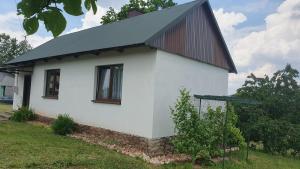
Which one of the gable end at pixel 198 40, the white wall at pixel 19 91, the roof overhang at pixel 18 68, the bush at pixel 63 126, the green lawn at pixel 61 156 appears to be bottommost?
the green lawn at pixel 61 156

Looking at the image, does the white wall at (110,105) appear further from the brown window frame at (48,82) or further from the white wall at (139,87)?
the brown window frame at (48,82)

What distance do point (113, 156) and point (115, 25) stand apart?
7.80 meters

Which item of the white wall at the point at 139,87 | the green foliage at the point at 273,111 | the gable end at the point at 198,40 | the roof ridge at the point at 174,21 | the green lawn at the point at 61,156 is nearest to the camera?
the green lawn at the point at 61,156

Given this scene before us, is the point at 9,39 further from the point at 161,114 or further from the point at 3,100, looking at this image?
the point at 161,114

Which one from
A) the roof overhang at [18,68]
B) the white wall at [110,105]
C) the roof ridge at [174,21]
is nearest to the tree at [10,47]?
the roof overhang at [18,68]

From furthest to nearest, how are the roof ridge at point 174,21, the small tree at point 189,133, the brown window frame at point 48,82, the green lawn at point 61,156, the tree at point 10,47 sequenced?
the tree at point 10,47 → the brown window frame at point 48,82 → the roof ridge at point 174,21 → the small tree at point 189,133 → the green lawn at point 61,156

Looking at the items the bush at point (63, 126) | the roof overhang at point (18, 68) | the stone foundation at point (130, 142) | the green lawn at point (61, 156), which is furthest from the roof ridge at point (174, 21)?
the roof overhang at point (18, 68)

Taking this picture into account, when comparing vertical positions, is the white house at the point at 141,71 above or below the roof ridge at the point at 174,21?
below

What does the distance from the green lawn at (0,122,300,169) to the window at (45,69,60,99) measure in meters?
3.77

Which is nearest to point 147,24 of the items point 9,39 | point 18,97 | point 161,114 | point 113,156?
point 161,114

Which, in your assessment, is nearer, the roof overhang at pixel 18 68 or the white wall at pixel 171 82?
the white wall at pixel 171 82

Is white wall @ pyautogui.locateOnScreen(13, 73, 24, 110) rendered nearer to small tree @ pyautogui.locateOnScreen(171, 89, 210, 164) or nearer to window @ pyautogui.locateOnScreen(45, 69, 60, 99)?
window @ pyautogui.locateOnScreen(45, 69, 60, 99)

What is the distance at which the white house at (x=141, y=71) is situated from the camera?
1002cm

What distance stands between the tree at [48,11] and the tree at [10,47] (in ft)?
205
